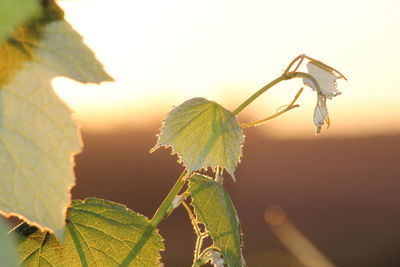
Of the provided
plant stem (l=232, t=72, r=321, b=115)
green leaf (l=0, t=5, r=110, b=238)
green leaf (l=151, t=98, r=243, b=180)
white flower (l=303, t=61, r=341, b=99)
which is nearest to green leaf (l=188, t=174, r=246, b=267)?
Result: green leaf (l=151, t=98, r=243, b=180)

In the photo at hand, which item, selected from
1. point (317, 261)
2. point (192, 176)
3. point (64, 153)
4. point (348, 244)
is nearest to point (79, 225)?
point (192, 176)

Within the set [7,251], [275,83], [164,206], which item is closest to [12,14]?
[7,251]

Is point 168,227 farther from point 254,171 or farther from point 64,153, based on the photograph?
point 64,153

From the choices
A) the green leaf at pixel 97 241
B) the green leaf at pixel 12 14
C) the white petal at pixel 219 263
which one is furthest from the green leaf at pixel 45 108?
the white petal at pixel 219 263

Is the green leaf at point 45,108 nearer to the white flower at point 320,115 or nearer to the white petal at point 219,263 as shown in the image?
the white petal at point 219,263

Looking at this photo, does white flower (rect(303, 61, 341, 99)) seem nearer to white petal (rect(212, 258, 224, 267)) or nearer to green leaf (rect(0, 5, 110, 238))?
white petal (rect(212, 258, 224, 267))
